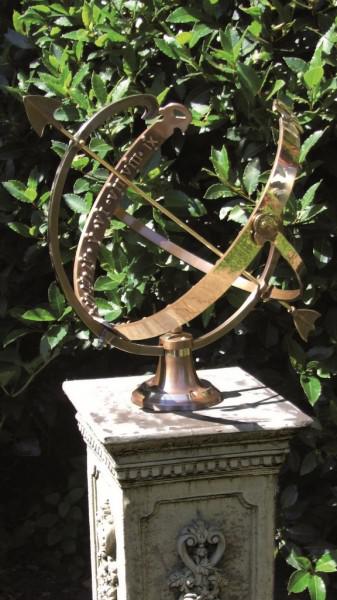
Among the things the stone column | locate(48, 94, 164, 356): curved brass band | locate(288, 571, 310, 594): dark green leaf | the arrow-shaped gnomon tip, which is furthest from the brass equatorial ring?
locate(288, 571, 310, 594): dark green leaf

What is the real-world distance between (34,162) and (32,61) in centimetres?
39

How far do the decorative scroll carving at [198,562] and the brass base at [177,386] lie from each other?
1.00ft

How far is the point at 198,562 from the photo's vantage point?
239 cm

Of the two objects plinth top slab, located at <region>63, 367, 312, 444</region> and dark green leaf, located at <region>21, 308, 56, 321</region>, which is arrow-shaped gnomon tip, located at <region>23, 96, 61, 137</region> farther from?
dark green leaf, located at <region>21, 308, 56, 321</region>

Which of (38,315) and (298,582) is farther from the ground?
(38,315)

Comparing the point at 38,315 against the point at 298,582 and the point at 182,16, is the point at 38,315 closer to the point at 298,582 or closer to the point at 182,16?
the point at 182,16

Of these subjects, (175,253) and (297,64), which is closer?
(175,253)

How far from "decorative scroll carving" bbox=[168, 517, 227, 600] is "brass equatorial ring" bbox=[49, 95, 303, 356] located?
48 cm

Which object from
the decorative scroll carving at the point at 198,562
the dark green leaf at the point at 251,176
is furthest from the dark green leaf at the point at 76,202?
the decorative scroll carving at the point at 198,562

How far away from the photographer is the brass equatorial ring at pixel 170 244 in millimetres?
2262

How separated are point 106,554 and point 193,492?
407mm

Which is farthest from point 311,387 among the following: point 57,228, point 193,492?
point 57,228

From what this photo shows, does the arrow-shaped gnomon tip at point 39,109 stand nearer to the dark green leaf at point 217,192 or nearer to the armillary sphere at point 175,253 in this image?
the armillary sphere at point 175,253

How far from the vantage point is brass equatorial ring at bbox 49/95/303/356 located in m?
2.26
